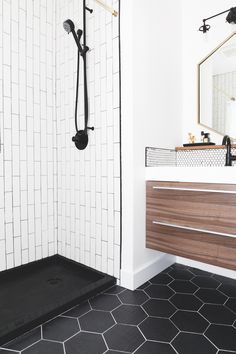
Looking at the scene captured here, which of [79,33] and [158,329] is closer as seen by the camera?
[158,329]

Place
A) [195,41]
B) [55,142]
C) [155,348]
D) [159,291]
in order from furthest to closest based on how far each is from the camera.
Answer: [55,142] < [195,41] < [159,291] < [155,348]

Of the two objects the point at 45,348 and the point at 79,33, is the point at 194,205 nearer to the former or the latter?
the point at 45,348

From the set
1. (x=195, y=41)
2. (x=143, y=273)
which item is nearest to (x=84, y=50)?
(x=195, y=41)

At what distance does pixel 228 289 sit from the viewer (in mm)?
1752

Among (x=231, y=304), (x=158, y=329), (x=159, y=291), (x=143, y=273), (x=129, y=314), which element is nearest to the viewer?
(x=158, y=329)

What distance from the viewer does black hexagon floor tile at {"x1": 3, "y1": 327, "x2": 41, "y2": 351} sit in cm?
119

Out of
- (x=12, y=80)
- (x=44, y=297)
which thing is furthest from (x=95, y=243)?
(x=12, y=80)

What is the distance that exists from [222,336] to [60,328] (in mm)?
812

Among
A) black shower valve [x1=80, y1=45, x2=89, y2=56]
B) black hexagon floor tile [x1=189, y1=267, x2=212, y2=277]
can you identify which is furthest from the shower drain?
black shower valve [x1=80, y1=45, x2=89, y2=56]

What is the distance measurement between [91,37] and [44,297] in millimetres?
1831

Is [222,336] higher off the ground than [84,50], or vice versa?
[84,50]

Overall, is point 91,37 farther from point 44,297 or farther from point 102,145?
point 44,297

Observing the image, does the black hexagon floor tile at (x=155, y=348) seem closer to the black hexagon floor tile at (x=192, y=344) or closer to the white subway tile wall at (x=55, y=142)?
the black hexagon floor tile at (x=192, y=344)

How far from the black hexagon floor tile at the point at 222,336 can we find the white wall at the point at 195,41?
1.28m
